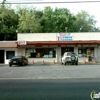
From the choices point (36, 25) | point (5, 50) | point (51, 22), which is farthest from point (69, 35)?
point (51, 22)

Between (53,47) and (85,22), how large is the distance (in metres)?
49.4

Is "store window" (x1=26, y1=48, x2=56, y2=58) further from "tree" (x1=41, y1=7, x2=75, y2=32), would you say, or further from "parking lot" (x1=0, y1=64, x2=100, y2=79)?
"tree" (x1=41, y1=7, x2=75, y2=32)

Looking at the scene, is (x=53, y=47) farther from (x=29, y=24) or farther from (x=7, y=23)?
(x=7, y=23)

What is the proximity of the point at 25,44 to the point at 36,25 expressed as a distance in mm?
26429

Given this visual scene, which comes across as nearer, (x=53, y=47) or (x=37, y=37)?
(x=53, y=47)

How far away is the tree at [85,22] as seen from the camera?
87.4m

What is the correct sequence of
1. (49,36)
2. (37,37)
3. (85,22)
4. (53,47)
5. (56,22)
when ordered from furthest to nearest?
(85,22) → (56,22) → (49,36) → (37,37) → (53,47)

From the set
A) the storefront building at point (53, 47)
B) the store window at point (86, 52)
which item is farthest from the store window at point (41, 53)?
the store window at point (86, 52)

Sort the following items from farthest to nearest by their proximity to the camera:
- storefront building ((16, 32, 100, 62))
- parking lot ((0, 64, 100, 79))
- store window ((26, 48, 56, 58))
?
store window ((26, 48, 56, 58)), storefront building ((16, 32, 100, 62)), parking lot ((0, 64, 100, 79))

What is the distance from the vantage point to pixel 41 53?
42.3 metres

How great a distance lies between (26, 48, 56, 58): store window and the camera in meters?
42.2

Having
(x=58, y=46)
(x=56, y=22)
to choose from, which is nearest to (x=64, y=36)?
(x=58, y=46)

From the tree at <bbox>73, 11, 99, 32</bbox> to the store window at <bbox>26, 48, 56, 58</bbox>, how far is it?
45249mm

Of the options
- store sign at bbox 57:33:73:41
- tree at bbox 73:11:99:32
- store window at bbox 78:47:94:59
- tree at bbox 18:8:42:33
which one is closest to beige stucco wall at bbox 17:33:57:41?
store sign at bbox 57:33:73:41
